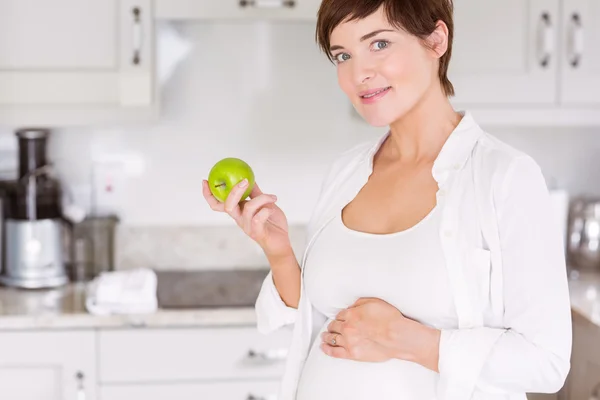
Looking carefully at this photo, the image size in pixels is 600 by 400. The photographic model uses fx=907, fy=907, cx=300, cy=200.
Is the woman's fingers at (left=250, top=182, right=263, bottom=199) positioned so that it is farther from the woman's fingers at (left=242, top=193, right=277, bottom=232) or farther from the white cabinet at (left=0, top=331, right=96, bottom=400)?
the white cabinet at (left=0, top=331, right=96, bottom=400)

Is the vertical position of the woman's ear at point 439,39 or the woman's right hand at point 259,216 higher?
the woman's ear at point 439,39

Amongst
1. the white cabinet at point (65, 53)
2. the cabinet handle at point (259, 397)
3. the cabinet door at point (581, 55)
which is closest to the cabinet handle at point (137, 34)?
the white cabinet at point (65, 53)

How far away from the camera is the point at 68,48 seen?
8.17 feet

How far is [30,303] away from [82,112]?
55 centimetres

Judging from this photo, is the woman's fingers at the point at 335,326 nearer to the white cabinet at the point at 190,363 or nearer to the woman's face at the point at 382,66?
the woman's face at the point at 382,66

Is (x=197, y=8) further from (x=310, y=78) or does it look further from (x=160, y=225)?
(x=160, y=225)

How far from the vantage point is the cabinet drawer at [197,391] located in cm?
244

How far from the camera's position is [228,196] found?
1.51m

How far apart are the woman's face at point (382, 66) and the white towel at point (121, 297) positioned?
1.15 m

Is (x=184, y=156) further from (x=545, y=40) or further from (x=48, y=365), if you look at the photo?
(x=545, y=40)

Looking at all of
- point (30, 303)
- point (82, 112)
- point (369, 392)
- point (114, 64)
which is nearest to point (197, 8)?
point (114, 64)

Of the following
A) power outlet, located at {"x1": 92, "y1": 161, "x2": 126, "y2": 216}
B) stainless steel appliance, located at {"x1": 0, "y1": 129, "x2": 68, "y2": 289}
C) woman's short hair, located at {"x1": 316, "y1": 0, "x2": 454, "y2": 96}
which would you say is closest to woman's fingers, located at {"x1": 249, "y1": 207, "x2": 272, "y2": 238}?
woman's short hair, located at {"x1": 316, "y1": 0, "x2": 454, "y2": 96}

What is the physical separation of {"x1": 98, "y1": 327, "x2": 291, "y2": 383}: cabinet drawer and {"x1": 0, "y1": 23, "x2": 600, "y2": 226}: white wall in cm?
55

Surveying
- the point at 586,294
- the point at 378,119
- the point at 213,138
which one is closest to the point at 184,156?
the point at 213,138
